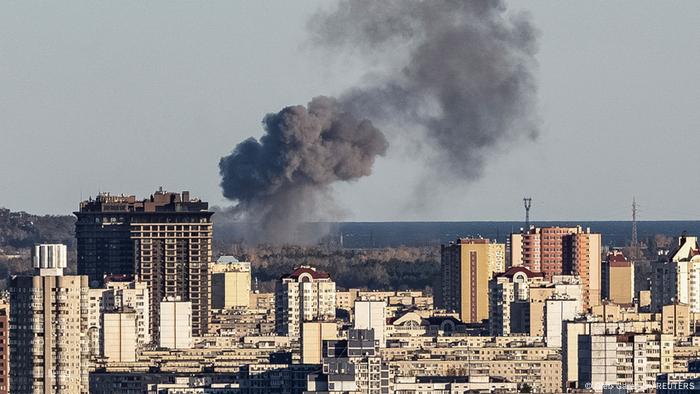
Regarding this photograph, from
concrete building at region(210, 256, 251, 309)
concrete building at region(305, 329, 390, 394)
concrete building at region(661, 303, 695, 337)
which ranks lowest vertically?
concrete building at region(305, 329, 390, 394)

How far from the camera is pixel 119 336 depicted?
102125mm

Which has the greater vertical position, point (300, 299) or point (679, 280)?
point (679, 280)

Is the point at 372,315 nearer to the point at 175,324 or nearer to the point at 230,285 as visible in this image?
the point at 175,324

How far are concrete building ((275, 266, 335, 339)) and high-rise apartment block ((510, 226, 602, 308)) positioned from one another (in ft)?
49.6

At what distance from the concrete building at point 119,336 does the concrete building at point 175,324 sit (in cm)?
623

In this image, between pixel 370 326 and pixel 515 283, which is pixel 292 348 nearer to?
pixel 370 326

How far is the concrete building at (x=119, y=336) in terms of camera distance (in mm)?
100500

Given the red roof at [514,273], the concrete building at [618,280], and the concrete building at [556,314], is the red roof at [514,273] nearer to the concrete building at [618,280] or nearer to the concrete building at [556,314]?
the concrete building at [556,314]

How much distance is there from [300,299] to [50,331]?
41772mm

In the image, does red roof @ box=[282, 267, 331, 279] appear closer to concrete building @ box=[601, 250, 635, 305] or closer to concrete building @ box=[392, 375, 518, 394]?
concrete building @ box=[601, 250, 635, 305]

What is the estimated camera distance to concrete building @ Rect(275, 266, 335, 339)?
11500 centimetres

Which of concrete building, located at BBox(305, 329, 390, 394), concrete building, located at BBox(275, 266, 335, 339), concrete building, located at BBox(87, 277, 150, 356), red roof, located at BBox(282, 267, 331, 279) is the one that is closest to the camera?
concrete building, located at BBox(305, 329, 390, 394)

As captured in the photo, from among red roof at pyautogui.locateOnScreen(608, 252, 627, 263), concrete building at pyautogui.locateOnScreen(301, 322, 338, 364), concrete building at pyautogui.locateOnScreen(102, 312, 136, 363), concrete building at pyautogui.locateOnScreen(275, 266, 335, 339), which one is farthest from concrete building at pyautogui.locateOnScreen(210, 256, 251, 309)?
concrete building at pyautogui.locateOnScreen(301, 322, 338, 364)

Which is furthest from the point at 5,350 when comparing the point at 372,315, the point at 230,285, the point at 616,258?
the point at 616,258
